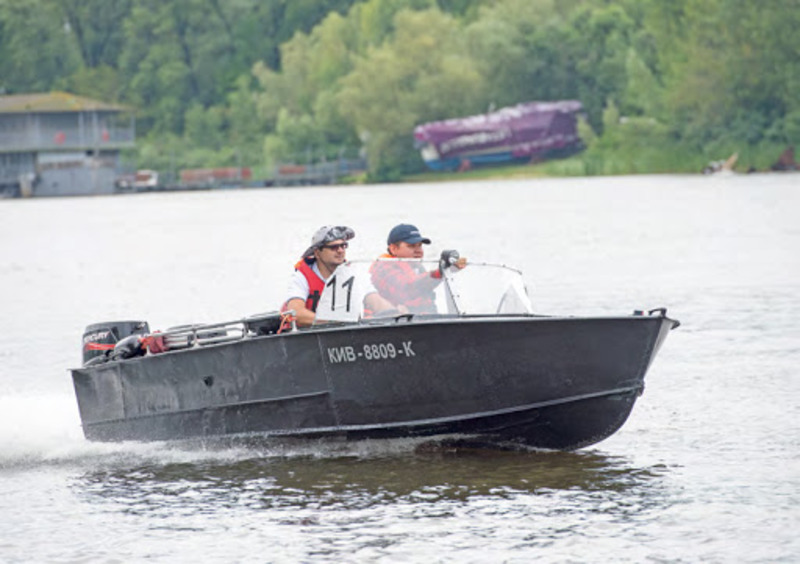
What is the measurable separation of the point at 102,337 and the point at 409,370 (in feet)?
11.8

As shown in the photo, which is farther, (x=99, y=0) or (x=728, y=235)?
(x=99, y=0)

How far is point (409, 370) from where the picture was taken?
44.9 ft

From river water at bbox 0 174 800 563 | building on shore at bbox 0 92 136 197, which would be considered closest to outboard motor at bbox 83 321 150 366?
river water at bbox 0 174 800 563

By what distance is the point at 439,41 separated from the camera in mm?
108500

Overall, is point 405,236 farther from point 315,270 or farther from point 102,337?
point 102,337

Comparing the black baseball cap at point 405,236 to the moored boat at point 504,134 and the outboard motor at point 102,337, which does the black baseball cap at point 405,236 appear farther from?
the moored boat at point 504,134

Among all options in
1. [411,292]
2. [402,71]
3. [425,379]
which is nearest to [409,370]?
[425,379]

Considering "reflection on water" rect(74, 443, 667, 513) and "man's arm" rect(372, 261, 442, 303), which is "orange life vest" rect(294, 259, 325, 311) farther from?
"reflection on water" rect(74, 443, 667, 513)

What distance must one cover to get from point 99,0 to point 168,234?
9429 centimetres

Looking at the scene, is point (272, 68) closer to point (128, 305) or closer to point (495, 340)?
point (128, 305)

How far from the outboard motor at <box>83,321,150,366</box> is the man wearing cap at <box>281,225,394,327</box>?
2223 millimetres

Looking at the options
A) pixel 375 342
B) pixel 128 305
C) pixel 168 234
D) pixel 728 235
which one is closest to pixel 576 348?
pixel 375 342

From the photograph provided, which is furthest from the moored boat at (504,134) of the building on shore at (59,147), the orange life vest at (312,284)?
the orange life vest at (312,284)

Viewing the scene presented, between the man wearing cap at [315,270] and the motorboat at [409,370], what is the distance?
6.1 inches
